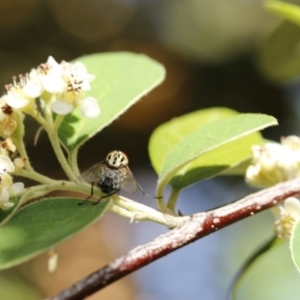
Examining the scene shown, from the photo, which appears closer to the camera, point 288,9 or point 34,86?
point 34,86

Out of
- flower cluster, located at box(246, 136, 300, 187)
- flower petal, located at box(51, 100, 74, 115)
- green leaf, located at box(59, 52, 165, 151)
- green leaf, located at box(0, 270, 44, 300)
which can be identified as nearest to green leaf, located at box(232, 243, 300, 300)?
flower cluster, located at box(246, 136, 300, 187)

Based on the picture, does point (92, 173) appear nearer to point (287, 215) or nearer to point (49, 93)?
point (49, 93)

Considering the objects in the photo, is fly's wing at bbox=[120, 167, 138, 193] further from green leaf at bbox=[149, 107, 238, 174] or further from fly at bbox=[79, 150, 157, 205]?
green leaf at bbox=[149, 107, 238, 174]

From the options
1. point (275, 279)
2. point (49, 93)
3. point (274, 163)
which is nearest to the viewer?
point (49, 93)

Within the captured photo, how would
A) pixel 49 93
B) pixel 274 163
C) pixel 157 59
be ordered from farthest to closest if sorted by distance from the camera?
1. pixel 157 59
2. pixel 274 163
3. pixel 49 93

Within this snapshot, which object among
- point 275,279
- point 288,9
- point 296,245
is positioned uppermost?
point 288,9

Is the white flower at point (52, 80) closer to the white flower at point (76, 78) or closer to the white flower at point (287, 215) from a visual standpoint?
the white flower at point (76, 78)

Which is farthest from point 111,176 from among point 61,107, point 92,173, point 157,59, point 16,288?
point 157,59
